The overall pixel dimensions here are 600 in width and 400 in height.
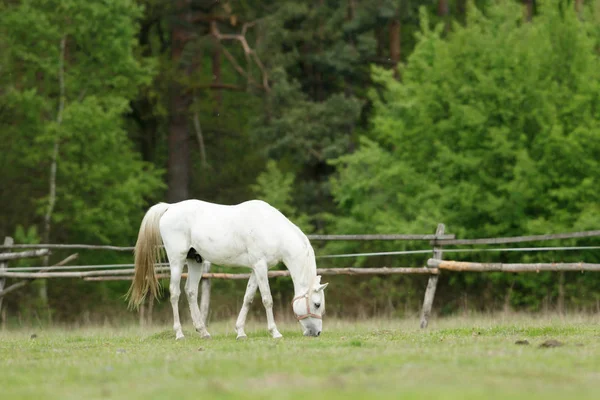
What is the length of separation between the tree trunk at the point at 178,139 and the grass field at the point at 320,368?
19.4 meters

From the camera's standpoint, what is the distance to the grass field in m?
5.84

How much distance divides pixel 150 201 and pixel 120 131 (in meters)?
4.96

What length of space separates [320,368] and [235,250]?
4.57 m

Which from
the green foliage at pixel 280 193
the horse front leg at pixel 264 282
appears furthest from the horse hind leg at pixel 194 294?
the green foliage at pixel 280 193

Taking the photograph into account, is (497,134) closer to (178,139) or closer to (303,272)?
(178,139)

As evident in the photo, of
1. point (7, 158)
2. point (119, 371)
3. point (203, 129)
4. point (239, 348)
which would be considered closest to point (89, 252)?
point (7, 158)

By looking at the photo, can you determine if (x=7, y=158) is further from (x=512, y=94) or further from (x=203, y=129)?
(x=512, y=94)

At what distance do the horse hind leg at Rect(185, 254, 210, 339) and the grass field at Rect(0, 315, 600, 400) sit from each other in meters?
0.53

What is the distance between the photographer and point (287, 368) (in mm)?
Answer: 7207

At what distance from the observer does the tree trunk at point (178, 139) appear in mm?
30359

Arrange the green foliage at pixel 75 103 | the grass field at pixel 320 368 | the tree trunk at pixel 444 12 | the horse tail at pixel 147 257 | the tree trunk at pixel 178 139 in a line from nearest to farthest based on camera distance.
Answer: the grass field at pixel 320 368, the horse tail at pixel 147 257, the green foliage at pixel 75 103, the tree trunk at pixel 178 139, the tree trunk at pixel 444 12

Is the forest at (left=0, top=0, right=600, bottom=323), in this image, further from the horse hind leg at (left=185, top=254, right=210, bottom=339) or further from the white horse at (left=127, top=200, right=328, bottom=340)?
the white horse at (left=127, top=200, right=328, bottom=340)

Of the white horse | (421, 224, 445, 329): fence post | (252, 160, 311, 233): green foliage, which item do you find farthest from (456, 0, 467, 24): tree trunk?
the white horse

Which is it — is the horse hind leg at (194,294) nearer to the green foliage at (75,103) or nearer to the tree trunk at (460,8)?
the green foliage at (75,103)
